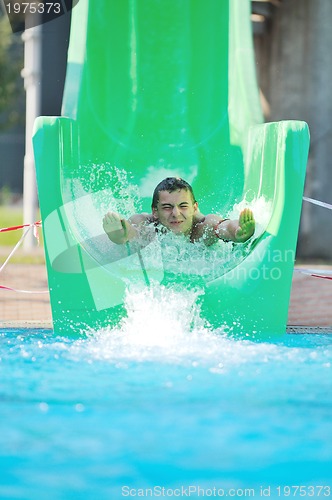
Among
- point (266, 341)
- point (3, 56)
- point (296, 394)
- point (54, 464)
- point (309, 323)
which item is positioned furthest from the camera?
point (3, 56)

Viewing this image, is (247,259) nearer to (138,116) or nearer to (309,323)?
(309,323)

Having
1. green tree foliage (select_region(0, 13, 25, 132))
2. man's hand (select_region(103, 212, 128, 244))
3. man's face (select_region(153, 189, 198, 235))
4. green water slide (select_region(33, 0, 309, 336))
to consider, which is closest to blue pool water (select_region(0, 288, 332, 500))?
green water slide (select_region(33, 0, 309, 336))

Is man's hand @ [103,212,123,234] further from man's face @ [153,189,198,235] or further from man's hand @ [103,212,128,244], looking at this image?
man's face @ [153,189,198,235]

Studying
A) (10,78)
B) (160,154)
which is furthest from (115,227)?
(10,78)

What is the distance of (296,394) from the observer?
2.40 meters

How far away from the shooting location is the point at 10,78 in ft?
46.7

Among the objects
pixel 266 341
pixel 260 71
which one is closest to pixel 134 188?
pixel 266 341

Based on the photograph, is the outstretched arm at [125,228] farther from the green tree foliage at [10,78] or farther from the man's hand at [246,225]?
the green tree foliage at [10,78]

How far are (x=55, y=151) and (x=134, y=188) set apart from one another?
940 millimetres

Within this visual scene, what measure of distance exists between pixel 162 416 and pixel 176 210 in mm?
1543

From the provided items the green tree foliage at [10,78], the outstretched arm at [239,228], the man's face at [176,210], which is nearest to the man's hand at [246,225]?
the outstretched arm at [239,228]

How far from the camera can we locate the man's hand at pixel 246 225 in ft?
10.8

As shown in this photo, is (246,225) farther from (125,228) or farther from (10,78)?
(10,78)

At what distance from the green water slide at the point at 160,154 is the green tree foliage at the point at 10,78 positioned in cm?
973
